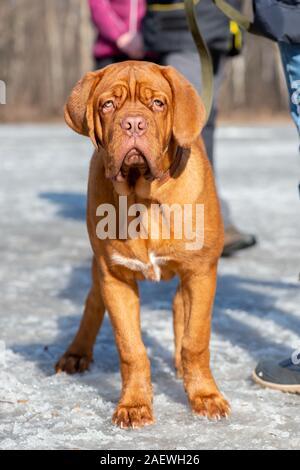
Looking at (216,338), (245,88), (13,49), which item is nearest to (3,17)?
(13,49)

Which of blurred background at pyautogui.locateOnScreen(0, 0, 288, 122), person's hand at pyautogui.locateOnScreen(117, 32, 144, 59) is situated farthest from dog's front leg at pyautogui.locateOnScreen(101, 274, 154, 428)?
blurred background at pyautogui.locateOnScreen(0, 0, 288, 122)

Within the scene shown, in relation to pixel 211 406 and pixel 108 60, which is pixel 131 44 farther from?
pixel 211 406

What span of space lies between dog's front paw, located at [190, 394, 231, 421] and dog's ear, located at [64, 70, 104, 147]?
939 millimetres

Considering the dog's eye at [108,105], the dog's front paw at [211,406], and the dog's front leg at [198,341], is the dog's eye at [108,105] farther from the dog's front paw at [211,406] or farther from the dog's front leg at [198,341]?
the dog's front paw at [211,406]

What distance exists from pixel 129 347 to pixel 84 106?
2.73 ft

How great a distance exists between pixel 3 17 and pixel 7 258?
31.4 m

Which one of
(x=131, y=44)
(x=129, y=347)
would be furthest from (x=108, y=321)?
(x=131, y=44)

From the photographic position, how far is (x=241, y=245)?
230 inches

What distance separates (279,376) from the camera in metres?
3.21

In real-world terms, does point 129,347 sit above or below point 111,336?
above

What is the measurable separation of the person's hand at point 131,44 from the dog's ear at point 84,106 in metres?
2.55

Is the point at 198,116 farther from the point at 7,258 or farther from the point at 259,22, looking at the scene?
the point at 7,258

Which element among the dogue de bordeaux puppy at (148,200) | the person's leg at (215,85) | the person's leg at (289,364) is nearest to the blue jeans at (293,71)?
the person's leg at (289,364)

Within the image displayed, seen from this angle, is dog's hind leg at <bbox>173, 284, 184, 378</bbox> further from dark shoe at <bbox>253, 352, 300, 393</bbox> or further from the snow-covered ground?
dark shoe at <bbox>253, 352, 300, 393</bbox>
